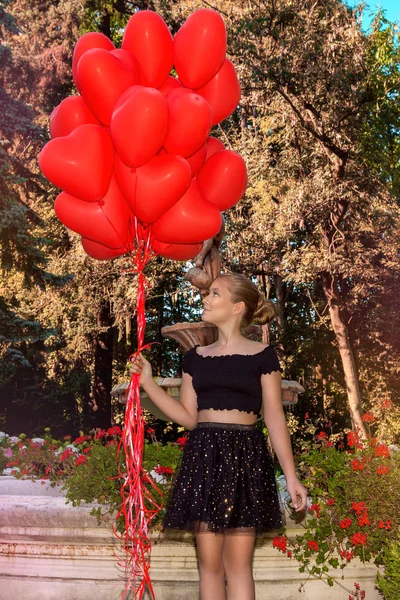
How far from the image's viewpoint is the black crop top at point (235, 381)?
273cm

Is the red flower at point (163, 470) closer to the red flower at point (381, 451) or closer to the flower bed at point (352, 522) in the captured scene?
the flower bed at point (352, 522)

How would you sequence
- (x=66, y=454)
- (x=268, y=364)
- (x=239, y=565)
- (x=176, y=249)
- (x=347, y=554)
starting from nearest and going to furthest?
(x=239, y=565) → (x=268, y=364) → (x=176, y=249) → (x=347, y=554) → (x=66, y=454)

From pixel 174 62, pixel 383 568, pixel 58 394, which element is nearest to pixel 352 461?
pixel 383 568

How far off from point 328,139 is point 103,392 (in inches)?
331

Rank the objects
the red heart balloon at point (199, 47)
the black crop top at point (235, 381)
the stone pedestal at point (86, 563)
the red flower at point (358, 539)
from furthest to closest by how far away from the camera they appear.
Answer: the stone pedestal at point (86, 563), the red flower at point (358, 539), the red heart balloon at point (199, 47), the black crop top at point (235, 381)

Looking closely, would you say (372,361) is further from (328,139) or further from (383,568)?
(383,568)

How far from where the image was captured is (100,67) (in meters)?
2.67

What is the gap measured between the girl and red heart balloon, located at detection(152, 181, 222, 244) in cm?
22

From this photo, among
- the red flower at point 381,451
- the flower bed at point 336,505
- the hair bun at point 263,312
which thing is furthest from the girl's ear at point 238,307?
the red flower at point 381,451

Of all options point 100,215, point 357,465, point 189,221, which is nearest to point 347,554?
point 357,465

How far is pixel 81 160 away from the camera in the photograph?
2680 mm

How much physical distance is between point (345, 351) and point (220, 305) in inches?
461

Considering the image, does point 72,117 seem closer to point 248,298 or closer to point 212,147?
point 212,147

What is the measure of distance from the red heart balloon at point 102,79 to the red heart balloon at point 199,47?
25 cm
